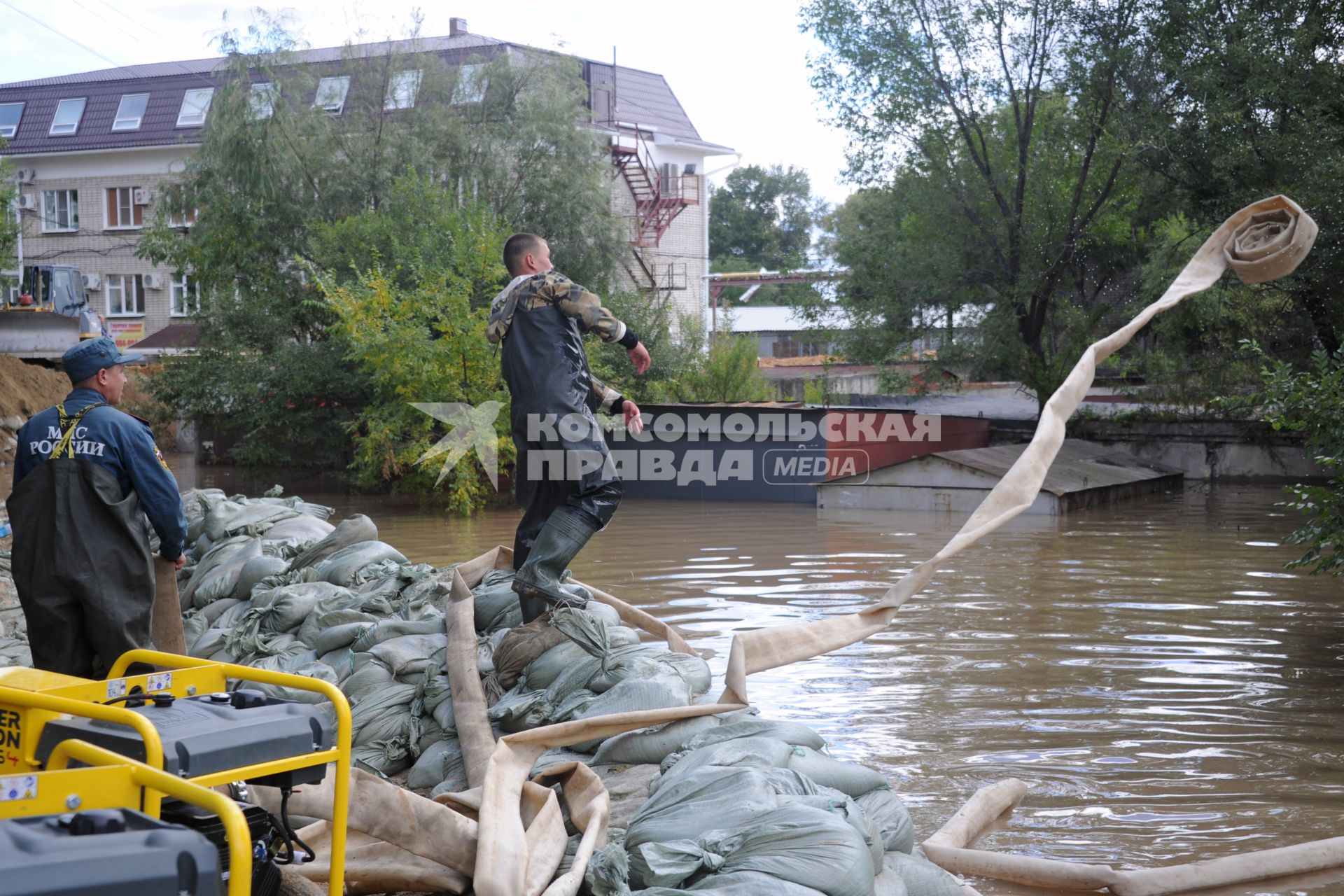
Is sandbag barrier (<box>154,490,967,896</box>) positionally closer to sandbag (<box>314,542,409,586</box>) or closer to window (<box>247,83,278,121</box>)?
sandbag (<box>314,542,409,586</box>)

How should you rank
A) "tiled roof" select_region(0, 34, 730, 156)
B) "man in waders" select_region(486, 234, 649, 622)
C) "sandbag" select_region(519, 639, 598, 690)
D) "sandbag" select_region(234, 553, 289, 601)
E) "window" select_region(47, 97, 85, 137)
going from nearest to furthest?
1. "sandbag" select_region(519, 639, 598, 690)
2. "man in waders" select_region(486, 234, 649, 622)
3. "sandbag" select_region(234, 553, 289, 601)
4. "tiled roof" select_region(0, 34, 730, 156)
5. "window" select_region(47, 97, 85, 137)

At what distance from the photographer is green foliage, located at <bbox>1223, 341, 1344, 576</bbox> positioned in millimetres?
6555

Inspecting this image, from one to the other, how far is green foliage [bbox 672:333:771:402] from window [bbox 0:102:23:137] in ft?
95.7

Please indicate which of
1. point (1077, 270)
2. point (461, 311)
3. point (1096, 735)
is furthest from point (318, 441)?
point (1096, 735)

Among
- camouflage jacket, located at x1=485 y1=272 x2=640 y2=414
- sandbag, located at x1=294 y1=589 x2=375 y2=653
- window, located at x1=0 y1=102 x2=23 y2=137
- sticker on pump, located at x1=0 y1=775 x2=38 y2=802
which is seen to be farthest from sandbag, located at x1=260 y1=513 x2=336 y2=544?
window, located at x1=0 y1=102 x2=23 y2=137

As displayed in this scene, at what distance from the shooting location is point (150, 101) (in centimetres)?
3731

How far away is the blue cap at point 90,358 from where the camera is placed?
435cm

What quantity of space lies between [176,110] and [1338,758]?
37.9m

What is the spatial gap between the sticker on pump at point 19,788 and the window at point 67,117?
4128cm

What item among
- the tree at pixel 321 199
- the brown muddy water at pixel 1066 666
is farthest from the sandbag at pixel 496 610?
the tree at pixel 321 199

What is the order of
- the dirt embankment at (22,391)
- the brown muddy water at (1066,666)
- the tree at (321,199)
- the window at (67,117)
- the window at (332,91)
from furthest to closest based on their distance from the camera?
the window at (67,117)
the dirt embankment at (22,391)
the window at (332,91)
the tree at (321,199)
the brown muddy water at (1066,666)

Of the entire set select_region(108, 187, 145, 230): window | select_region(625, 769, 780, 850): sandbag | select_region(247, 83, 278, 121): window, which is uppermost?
select_region(108, 187, 145, 230): window

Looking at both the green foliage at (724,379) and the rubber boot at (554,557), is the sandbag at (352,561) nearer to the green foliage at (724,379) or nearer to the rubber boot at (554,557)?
the rubber boot at (554,557)

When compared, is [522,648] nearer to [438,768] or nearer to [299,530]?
[438,768]
